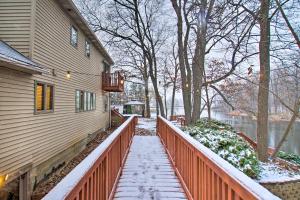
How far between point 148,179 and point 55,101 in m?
6.20

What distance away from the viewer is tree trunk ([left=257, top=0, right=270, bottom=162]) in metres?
9.46

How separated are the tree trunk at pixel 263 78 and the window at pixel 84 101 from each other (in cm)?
803

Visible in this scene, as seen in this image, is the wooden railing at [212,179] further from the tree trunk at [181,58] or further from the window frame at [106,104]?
the window frame at [106,104]

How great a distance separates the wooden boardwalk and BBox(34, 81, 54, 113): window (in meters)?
3.44

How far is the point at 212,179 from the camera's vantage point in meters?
2.81

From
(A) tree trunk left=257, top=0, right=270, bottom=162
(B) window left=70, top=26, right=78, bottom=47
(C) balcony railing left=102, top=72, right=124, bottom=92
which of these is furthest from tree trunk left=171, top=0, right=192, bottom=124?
(C) balcony railing left=102, top=72, right=124, bottom=92

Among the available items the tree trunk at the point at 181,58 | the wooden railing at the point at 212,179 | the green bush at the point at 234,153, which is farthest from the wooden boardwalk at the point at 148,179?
the tree trunk at the point at 181,58

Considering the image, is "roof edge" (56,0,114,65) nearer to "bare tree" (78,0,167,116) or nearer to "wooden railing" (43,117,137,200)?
"bare tree" (78,0,167,116)

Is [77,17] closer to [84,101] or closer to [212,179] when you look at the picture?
[84,101]

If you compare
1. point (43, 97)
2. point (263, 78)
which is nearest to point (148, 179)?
point (43, 97)

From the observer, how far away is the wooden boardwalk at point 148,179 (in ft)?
14.2

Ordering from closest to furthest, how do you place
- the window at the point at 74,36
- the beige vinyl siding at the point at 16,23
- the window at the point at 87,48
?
the beige vinyl siding at the point at 16,23 < the window at the point at 74,36 < the window at the point at 87,48

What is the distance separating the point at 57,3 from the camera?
10.2 meters

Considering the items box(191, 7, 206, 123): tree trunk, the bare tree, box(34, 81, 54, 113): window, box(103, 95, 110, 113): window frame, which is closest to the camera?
box(34, 81, 54, 113): window
